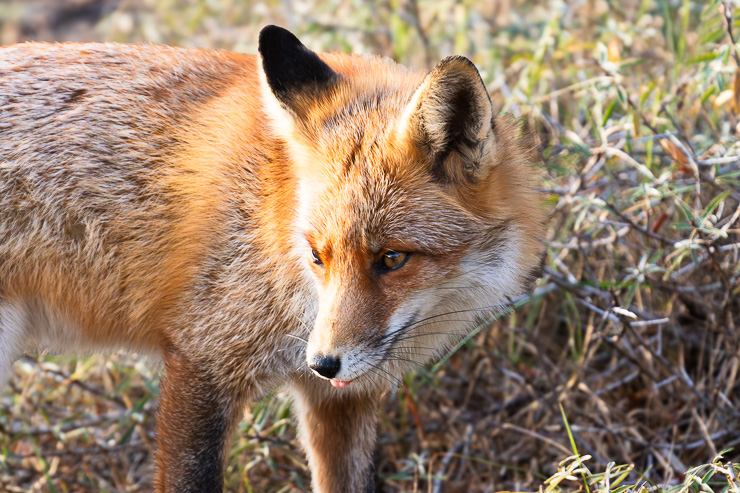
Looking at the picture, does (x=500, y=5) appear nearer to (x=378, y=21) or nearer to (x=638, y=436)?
(x=378, y=21)

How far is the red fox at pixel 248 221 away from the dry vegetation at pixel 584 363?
0.72m

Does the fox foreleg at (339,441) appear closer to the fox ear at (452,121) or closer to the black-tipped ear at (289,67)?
the fox ear at (452,121)

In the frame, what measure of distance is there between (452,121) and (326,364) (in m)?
0.89

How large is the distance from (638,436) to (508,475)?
67 centimetres

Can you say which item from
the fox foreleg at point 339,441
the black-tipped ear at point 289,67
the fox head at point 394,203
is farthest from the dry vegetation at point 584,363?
the black-tipped ear at point 289,67

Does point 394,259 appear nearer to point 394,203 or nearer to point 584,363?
Answer: point 394,203

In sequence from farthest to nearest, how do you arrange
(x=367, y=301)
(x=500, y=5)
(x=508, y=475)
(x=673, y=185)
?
1. (x=500, y=5)
2. (x=508, y=475)
3. (x=673, y=185)
4. (x=367, y=301)

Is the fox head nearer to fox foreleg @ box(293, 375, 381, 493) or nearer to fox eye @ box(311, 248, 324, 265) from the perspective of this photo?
fox eye @ box(311, 248, 324, 265)

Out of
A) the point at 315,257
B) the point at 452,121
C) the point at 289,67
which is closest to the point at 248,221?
the point at 315,257

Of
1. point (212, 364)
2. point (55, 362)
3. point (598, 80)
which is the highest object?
point (598, 80)

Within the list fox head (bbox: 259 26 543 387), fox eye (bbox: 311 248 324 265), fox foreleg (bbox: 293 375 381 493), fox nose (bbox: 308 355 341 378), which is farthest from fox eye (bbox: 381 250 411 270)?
fox foreleg (bbox: 293 375 381 493)

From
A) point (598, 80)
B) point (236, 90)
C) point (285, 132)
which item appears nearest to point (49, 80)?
point (236, 90)

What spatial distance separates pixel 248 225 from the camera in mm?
2781

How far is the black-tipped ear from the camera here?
2.59 m
